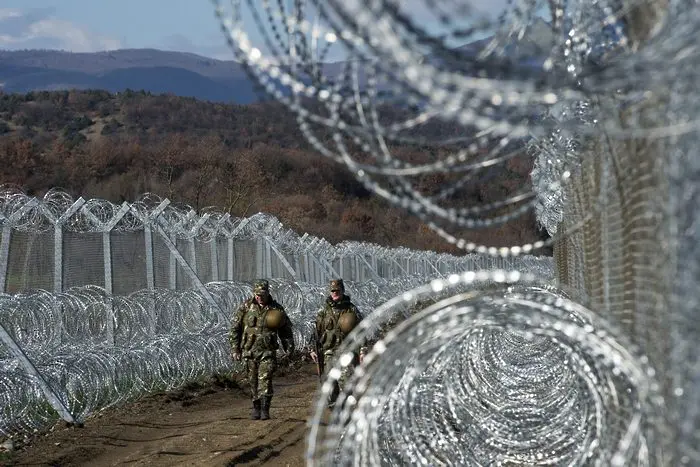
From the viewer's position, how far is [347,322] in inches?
463

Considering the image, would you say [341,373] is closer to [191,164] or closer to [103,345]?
[103,345]

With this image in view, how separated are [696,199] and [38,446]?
27.0 ft

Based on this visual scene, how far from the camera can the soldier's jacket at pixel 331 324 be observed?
11.8 meters

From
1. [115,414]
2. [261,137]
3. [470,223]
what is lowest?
[115,414]

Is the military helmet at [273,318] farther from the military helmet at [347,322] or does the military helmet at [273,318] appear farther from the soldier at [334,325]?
the military helmet at [347,322]

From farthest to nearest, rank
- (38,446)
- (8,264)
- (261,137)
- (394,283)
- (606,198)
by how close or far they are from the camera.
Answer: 1. (261,137)
2. (394,283)
3. (8,264)
4. (38,446)
5. (606,198)

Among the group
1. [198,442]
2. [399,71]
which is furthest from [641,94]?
[198,442]

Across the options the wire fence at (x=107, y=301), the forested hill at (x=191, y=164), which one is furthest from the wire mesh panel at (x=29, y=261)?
the forested hill at (x=191, y=164)

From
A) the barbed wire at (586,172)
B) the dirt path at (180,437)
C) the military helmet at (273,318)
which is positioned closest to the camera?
the barbed wire at (586,172)

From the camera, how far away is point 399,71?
307 centimetres

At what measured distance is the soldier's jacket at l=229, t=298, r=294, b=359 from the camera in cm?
1171

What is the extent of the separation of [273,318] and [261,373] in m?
0.60

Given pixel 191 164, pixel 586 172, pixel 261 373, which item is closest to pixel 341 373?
pixel 261 373

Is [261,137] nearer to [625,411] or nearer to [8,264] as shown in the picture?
[8,264]
